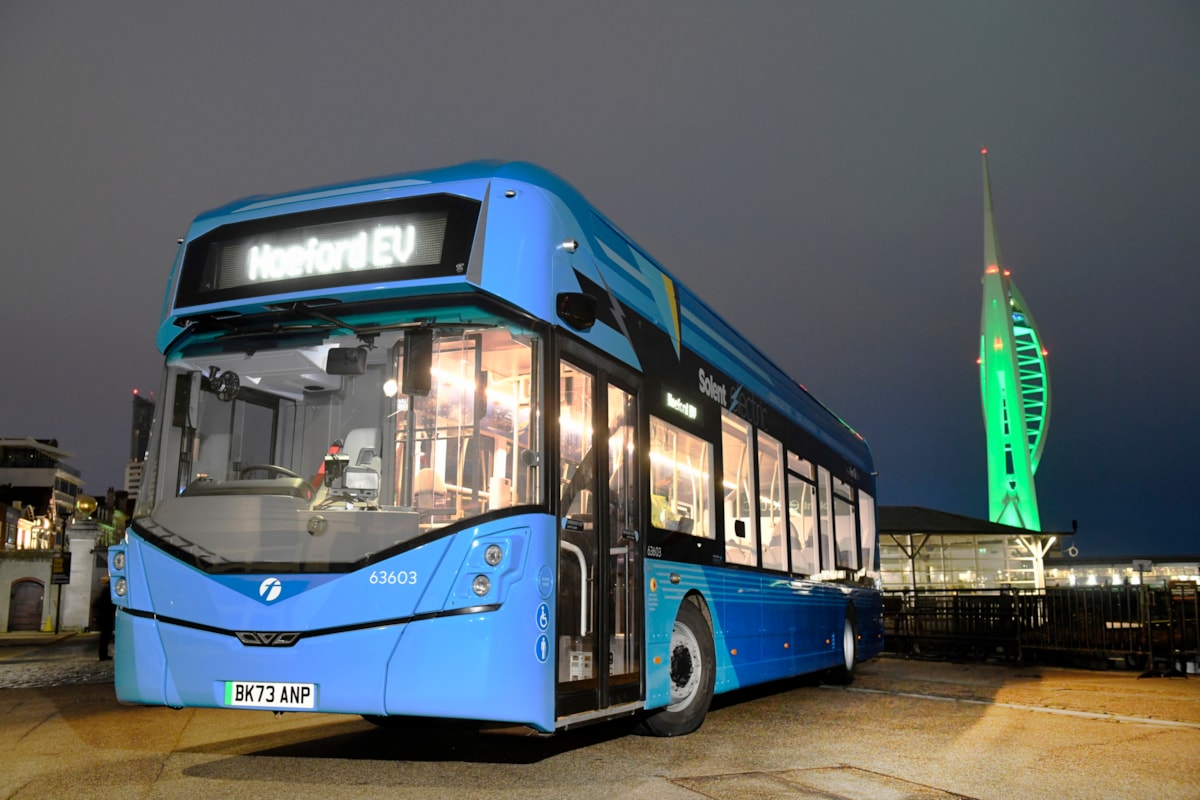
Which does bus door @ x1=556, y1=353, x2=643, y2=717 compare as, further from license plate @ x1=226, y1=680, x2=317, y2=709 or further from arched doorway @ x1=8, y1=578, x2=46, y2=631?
arched doorway @ x1=8, y1=578, x2=46, y2=631

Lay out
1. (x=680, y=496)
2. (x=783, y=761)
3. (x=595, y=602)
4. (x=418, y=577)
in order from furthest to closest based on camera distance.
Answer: (x=680, y=496) < (x=783, y=761) < (x=595, y=602) < (x=418, y=577)

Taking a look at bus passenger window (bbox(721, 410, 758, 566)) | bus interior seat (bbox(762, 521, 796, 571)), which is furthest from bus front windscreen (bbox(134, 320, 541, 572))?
bus interior seat (bbox(762, 521, 796, 571))

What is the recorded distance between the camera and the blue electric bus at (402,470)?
5.71 metres

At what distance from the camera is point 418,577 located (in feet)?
18.6

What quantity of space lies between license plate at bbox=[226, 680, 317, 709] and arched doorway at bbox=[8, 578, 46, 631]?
40700 millimetres

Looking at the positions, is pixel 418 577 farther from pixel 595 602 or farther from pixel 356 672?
pixel 595 602

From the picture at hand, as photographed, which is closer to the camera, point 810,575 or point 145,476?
point 145,476

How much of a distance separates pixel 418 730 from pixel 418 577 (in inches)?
147

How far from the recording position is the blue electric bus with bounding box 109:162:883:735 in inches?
225

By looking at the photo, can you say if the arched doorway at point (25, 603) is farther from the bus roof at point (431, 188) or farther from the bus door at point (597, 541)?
the bus door at point (597, 541)

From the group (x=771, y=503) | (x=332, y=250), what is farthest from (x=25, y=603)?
(x=332, y=250)

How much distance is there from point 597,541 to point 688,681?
2.21m

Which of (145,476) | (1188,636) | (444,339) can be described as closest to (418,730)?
(145,476)

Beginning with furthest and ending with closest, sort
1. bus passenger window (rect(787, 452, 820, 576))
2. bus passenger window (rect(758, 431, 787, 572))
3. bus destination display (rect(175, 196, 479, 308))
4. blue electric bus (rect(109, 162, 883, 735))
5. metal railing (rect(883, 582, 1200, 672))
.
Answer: metal railing (rect(883, 582, 1200, 672))
bus passenger window (rect(787, 452, 820, 576))
bus passenger window (rect(758, 431, 787, 572))
bus destination display (rect(175, 196, 479, 308))
blue electric bus (rect(109, 162, 883, 735))
